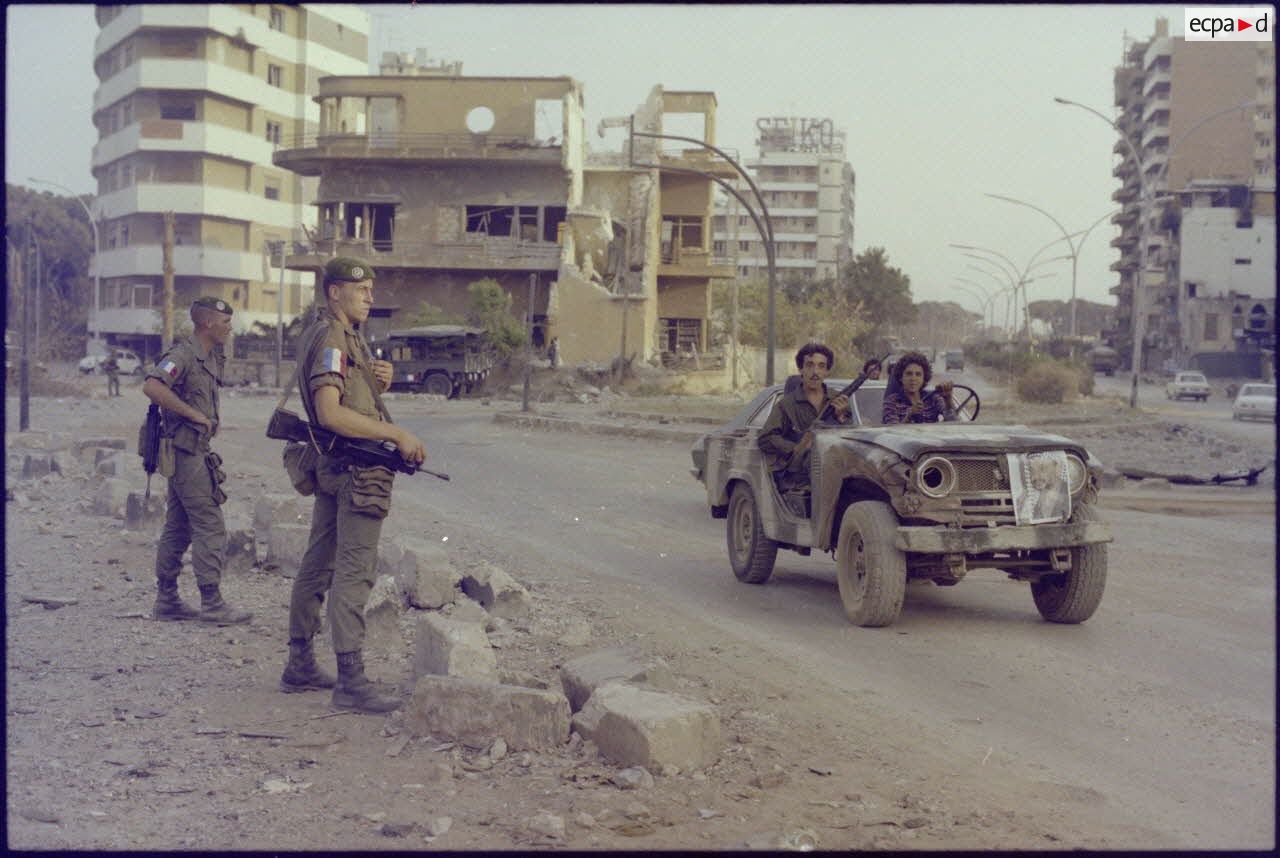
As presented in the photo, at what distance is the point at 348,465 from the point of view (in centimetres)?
587

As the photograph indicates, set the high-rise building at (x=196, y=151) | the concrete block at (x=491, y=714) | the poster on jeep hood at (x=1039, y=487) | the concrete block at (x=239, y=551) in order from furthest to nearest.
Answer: the high-rise building at (x=196, y=151), the concrete block at (x=239, y=551), the poster on jeep hood at (x=1039, y=487), the concrete block at (x=491, y=714)

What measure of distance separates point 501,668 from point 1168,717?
3.08m

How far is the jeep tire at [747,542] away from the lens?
9.34m

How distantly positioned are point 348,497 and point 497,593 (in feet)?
7.88

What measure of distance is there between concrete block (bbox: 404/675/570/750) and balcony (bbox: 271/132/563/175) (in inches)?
2105

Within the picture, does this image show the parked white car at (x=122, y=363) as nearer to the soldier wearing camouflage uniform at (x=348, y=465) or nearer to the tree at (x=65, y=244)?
the tree at (x=65, y=244)

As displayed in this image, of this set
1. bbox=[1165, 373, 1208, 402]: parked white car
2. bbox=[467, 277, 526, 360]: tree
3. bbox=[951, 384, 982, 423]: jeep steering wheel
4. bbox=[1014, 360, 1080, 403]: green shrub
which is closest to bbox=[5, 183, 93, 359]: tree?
bbox=[467, 277, 526, 360]: tree

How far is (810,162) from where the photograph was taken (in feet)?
440

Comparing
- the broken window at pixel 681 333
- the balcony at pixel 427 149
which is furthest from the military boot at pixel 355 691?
the broken window at pixel 681 333

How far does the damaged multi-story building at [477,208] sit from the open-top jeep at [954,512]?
47.9m

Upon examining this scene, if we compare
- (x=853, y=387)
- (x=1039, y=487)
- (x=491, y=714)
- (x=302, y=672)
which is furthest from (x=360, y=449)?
(x=853, y=387)

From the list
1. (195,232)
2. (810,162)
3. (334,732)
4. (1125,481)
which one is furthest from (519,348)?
(810,162)

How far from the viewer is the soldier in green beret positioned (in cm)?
773

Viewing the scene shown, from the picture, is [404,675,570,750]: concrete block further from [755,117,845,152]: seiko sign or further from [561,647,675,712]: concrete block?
[755,117,845,152]: seiko sign
